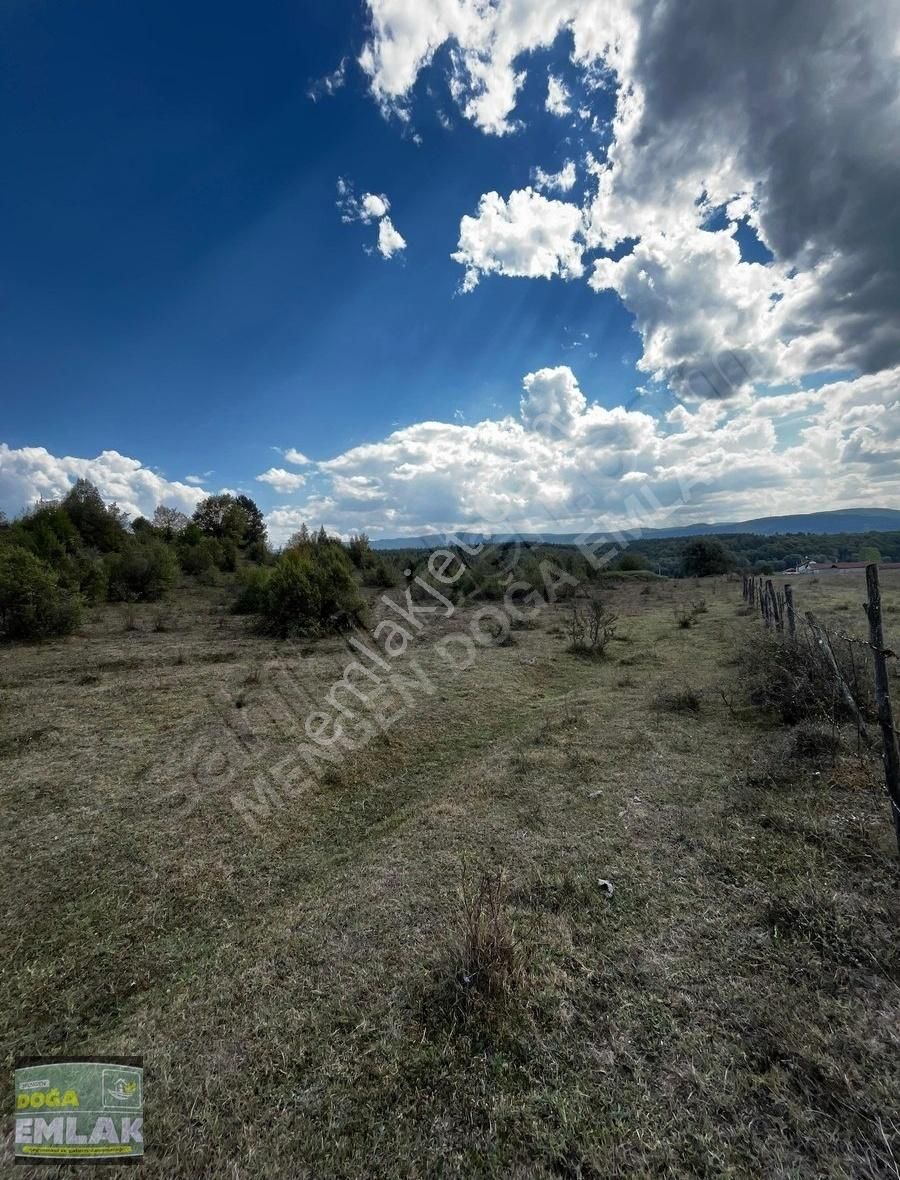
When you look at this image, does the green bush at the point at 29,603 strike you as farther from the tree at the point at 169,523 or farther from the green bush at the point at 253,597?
the tree at the point at 169,523

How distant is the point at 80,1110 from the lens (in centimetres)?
211

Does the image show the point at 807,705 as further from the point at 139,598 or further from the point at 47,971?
the point at 139,598

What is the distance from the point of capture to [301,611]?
1371cm

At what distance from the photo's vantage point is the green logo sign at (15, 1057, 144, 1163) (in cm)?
196

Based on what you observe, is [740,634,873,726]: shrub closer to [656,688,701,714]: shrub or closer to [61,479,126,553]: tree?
[656,688,701,714]: shrub

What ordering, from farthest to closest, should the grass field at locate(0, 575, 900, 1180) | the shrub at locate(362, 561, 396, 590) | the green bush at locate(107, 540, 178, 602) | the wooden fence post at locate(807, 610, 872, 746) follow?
the shrub at locate(362, 561, 396, 590) → the green bush at locate(107, 540, 178, 602) → the wooden fence post at locate(807, 610, 872, 746) → the grass field at locate(0, 575, 900, 1180)

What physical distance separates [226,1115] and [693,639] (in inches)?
467

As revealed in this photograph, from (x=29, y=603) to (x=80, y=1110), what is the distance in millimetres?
12553

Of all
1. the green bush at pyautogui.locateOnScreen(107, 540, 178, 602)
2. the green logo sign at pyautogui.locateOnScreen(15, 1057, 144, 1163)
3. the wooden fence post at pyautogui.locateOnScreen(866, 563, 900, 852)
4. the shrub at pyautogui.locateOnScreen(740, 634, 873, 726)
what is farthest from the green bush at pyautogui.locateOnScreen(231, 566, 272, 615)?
the wooden fence post at pyautogui.locateOnScreen(866, 563, 900, 852)

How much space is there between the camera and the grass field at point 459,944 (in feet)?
6.19

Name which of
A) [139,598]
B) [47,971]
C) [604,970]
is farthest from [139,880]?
[139,598]

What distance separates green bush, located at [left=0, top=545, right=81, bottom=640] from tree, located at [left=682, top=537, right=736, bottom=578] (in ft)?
115

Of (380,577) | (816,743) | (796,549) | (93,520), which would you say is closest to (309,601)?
(380,577)

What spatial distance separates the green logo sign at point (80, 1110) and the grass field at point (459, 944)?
0.26 feet
